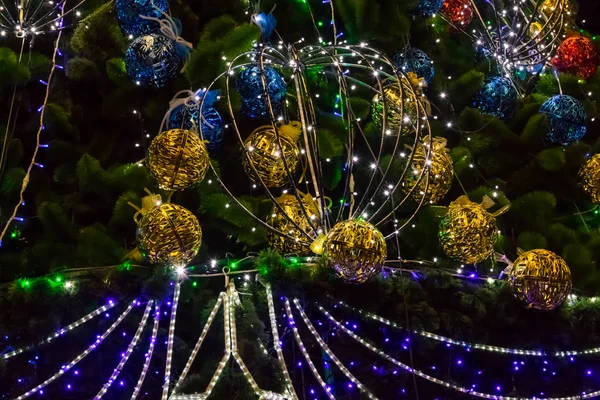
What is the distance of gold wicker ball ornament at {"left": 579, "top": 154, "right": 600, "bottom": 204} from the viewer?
1.70 metres

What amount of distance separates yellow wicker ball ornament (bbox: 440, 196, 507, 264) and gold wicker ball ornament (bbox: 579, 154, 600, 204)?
0.45 meters

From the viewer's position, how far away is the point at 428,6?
174cm

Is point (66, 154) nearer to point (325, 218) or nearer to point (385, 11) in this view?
point (325, 218)

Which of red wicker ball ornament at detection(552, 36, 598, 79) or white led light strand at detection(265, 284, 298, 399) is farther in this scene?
red wicker ball ornament at detection(552, 36, 598, 79)

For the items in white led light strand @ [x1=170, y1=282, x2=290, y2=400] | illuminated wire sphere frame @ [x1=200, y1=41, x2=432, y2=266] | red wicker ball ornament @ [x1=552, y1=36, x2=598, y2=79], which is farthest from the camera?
red wicker ball ornament @ [x1=552, y1=36, x2=598, y2=79]

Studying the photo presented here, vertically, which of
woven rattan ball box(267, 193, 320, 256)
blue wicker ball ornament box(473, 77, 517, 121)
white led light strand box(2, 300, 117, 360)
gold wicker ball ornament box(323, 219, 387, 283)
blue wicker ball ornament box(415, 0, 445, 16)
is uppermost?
blue wicker ball ornament box(415, 0, 445, 16)

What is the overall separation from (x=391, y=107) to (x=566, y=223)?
26.0 inches

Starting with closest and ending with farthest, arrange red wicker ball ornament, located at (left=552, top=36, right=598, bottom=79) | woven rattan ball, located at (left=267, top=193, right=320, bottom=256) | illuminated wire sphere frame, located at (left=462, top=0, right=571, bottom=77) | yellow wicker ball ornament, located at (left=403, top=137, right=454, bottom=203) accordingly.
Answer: woven rattan ball, located at (left=267, top=193, right=320, bottom=256)
yellow wicker ball ornament, located at (left=403, top=137, right=454, bottom=203)
illuminated wire sphere frame, located at (left=462, top=0, right=571, bottom=77)
red wicker ball ornament, located at (left=552, top=36, right=598, bottom=79)

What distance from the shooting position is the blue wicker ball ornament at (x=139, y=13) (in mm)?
1530

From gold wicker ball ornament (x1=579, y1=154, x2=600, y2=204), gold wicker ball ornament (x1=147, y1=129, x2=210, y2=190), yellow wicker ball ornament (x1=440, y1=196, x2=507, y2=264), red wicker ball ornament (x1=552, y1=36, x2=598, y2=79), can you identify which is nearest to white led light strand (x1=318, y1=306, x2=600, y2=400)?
yellow wicker ball ornament (x1=440, y1=196, x2=507, y2=264)

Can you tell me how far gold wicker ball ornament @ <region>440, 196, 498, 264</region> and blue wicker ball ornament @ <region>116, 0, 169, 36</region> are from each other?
2.70ft

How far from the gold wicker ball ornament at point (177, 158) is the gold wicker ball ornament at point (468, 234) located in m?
0.55

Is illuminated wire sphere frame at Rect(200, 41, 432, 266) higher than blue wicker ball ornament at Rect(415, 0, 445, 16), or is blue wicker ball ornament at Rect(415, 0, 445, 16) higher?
blue wicker ball ornament at Rect(415, 0, 445, 16)

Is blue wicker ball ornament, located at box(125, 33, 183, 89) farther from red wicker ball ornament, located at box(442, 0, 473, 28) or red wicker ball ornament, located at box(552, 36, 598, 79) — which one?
red wicker ball ornament, located at box(552, 36, 598, 79)
